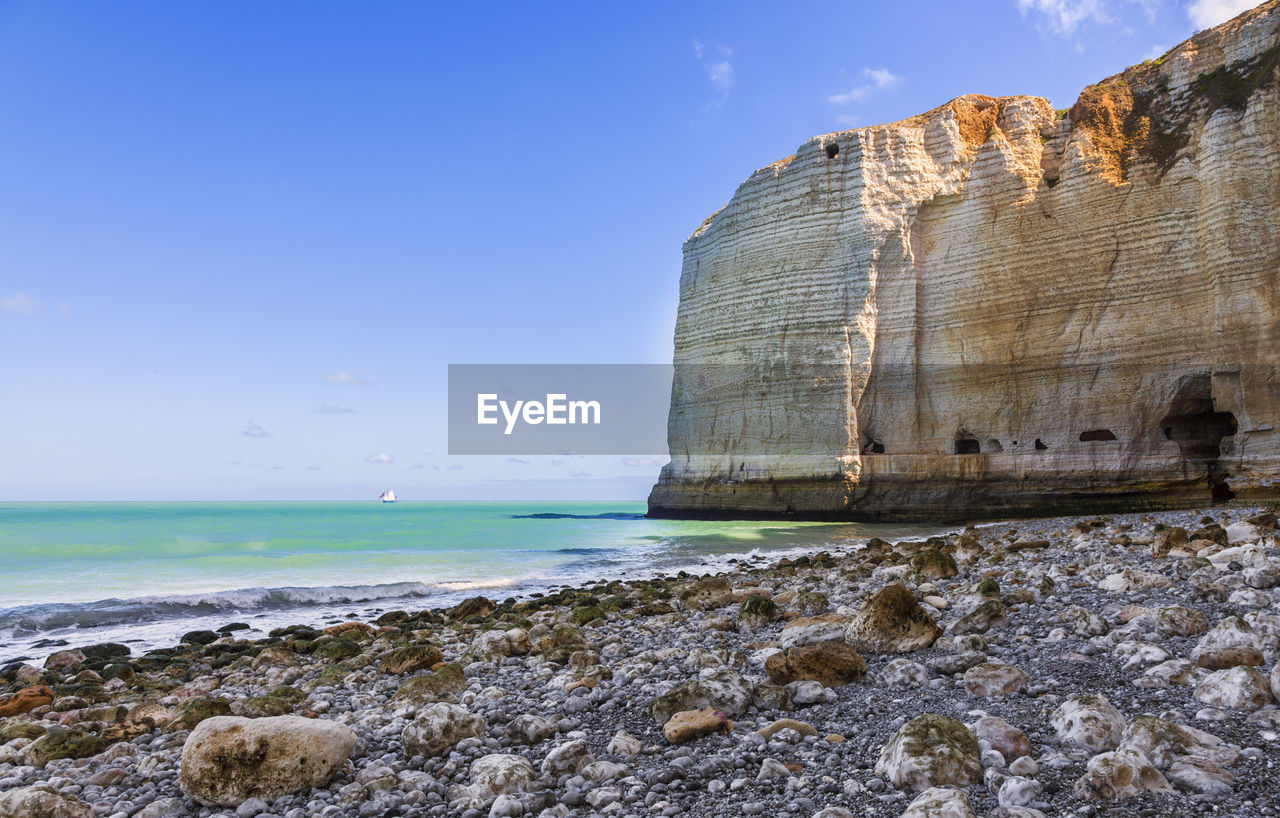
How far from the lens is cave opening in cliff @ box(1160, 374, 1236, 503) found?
67.9ft

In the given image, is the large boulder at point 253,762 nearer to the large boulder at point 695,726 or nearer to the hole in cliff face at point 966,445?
the large boulder at point 695,726

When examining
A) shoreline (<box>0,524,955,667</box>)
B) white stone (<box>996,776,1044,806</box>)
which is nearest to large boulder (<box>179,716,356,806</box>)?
white stone (<box>996,776,1044,806</box>)

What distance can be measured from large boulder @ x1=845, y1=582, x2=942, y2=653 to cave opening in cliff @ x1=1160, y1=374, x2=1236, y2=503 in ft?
70.9

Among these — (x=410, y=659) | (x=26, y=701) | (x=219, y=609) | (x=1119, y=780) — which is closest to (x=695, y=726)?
(x=1119, y=780)

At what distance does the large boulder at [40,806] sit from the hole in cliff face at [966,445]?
1052 inches

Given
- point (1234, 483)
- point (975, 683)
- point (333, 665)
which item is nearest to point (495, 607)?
point (333, 665)

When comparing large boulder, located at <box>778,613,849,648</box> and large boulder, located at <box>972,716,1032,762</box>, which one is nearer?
large boulder, located at <box>972,716,1032,762</box>

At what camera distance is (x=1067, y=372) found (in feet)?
77.5

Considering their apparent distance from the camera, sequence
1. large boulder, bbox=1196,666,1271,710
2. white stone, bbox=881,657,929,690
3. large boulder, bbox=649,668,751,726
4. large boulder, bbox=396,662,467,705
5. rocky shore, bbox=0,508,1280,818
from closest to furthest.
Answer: rocky shore, bbox=0,508,1280,818 → large boulder, bbox=1196,666,1271,710 → large boulder, bbox=649,668,751,726 → white stone, bbox=881,657,929,690 → large boulder, bbox=396,662,467,705

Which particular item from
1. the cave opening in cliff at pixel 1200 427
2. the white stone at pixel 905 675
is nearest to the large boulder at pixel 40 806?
the white stone at pixel 905 675

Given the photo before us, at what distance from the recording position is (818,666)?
3.91m

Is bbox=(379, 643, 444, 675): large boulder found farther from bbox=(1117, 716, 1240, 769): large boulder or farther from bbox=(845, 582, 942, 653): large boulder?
bbox=(1117, 716, 1240, 769): large boulder

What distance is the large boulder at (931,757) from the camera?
2.44m

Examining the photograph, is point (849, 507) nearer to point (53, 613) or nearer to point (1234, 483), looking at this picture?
point (1234, 483)
